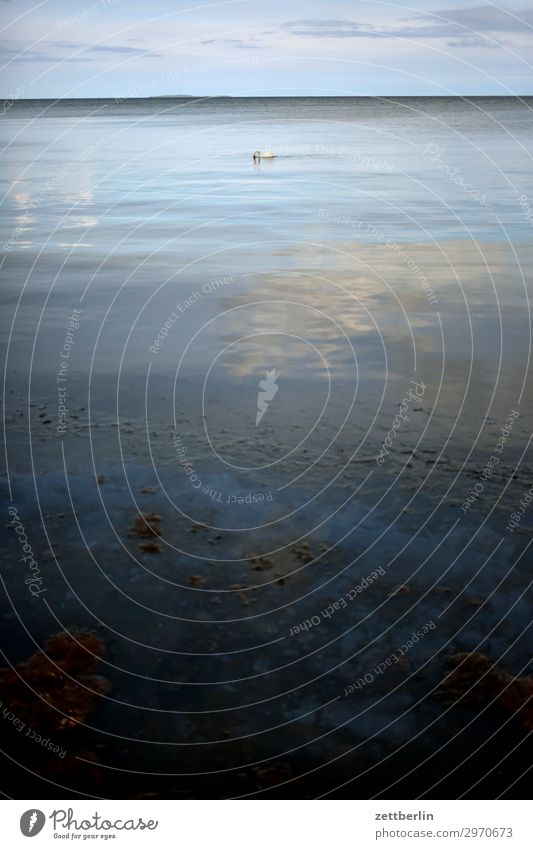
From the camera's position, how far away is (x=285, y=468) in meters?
10.4

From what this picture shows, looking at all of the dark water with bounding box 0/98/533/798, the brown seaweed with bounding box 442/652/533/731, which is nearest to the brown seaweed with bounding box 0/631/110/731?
the dark water with bounding box 0/98/533/798

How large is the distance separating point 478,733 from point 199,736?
2.11 m

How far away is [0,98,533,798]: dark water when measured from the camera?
6.60 m

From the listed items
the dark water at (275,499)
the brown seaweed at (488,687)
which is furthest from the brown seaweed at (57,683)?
the brown seaweed at (488,687)

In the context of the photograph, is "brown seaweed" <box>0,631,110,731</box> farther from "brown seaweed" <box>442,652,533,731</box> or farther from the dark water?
"brown seaweed" <box>442,652,533,731</box>

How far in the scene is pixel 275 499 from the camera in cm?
980

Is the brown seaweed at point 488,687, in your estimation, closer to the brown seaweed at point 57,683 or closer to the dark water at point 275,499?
the dark water at point 275,499

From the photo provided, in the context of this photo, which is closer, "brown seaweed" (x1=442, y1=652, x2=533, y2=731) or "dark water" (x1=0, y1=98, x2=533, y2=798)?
"dark water" (x1=0, y1=98, x2=533, y2=798)

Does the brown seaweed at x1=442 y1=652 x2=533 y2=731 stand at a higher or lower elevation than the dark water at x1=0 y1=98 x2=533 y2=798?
lower

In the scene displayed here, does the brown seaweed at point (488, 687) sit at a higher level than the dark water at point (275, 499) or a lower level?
lower

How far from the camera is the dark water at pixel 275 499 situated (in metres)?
6.60

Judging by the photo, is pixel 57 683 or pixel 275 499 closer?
pixel 57 683
